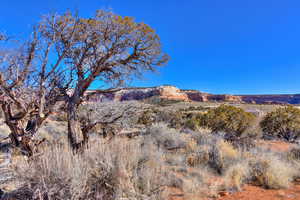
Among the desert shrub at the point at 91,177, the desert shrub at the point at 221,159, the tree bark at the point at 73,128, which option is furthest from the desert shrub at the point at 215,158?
the tree bark at the point at 73,128

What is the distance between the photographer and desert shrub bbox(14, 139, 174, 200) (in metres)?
2.42

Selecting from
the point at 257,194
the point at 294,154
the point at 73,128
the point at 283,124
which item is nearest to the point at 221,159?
the point at 257,194

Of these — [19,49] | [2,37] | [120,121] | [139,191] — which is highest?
[2,37]

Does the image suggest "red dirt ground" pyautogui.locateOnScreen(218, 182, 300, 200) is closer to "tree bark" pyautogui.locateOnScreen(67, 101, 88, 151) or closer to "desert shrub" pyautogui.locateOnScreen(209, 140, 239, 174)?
"desert shrub" pyautogui.locateOnScreen(209, 140, 239, 174)

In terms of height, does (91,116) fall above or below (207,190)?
above

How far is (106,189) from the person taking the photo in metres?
2.66

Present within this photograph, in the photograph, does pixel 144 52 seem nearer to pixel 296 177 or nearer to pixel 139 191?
pixel 139 191

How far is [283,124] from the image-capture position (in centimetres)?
1111

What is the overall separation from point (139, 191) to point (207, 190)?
175 centimetres

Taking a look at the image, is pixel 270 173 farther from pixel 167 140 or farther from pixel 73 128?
A: pixel 73 128

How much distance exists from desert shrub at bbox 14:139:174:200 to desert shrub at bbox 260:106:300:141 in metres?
11.4

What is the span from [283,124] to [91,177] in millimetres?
12529

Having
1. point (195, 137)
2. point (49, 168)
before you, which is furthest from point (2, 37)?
point (195, 137)

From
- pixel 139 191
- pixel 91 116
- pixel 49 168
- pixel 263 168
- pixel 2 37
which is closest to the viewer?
pixel 49 168
